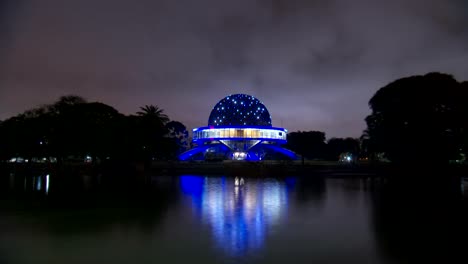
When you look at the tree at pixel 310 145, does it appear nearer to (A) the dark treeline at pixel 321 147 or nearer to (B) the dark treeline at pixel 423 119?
(A) the dark treeline at pixel 321 147

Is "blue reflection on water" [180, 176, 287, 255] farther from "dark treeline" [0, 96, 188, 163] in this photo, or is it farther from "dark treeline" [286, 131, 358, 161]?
"dark treeline" [286, 131, 358, 161]

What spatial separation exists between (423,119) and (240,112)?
46.2 metres

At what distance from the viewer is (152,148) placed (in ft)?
172

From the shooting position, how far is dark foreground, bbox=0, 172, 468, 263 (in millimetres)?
8508

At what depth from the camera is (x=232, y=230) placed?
431 inches

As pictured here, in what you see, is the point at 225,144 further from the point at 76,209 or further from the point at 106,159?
the point at 76,209

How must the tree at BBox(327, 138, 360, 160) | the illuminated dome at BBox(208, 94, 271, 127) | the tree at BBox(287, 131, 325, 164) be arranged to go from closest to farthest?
the illuminated dome at BBox(208, 94, 271, 127), the tree at BBox(327, 138, 360, 160), the tree at BBox(287, 131, 325, 164)

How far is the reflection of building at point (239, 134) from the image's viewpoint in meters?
76.2

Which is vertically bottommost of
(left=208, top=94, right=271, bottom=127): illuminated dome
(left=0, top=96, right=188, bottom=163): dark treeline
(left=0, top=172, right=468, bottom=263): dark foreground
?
(left=0, top=172, right=468, bottom=263): dark foreground

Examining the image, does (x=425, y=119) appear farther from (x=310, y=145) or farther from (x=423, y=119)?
(x=310, y=145)

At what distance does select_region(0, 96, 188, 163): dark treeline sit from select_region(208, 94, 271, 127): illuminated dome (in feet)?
99.4

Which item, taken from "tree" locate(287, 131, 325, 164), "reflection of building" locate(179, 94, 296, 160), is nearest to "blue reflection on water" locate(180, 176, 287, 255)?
"reflection of building" locate(179, 94, 296, 160)

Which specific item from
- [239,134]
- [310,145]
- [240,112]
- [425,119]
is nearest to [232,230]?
[425,119]

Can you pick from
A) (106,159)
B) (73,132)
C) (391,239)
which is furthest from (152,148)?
(391,239)
